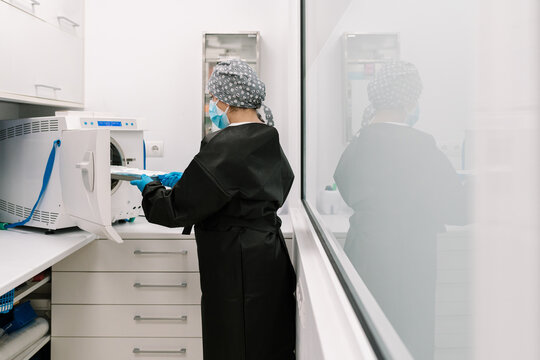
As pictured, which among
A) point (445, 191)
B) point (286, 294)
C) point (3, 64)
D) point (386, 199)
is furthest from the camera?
point (3, 64)

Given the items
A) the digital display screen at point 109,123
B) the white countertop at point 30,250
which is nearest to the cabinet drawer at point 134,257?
the white countertop at point 30,250

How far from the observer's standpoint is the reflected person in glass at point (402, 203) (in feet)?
1.32

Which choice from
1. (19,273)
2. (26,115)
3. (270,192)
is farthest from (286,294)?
(26,115)

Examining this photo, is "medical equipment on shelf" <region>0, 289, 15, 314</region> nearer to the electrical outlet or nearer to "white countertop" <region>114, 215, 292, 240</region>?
"white countertop" <region>114, 215, 292, 240</region>

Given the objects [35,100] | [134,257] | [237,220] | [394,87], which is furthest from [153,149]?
[394,87]

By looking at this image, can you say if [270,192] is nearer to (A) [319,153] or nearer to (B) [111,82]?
(A) [319,153]

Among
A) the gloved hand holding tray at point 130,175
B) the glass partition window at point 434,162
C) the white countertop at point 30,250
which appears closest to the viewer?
the glass partition window at point 434,162

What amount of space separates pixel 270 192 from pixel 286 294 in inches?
16.7

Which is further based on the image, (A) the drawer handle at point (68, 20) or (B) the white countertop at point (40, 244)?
(A) the drawer handle at point (68, 20)

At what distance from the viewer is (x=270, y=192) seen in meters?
1.40

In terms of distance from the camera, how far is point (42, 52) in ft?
6.56

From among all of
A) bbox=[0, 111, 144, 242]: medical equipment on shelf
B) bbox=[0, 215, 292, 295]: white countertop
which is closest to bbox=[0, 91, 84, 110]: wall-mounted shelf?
bbox=[0, 111, 144, 242]: medical equipment on shelf

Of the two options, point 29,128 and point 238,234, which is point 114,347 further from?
point 29,128

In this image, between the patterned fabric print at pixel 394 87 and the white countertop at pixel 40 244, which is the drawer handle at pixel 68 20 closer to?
the white countertop at pixel 40 244
